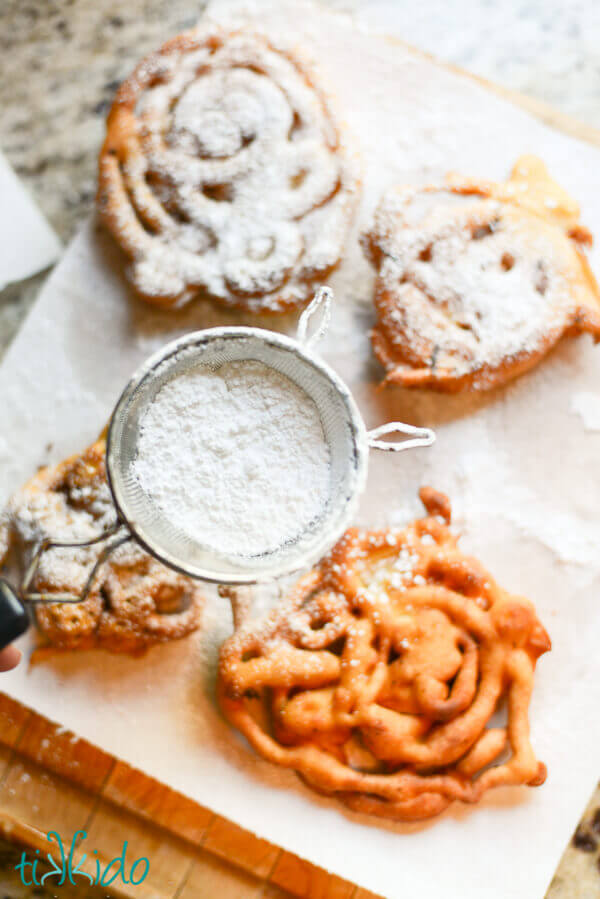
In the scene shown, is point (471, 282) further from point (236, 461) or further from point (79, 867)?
point (79, 867)

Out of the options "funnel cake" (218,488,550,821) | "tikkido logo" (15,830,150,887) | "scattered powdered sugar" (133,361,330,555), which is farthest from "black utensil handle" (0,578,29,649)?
"tikkido logo" (15,830,150,887)

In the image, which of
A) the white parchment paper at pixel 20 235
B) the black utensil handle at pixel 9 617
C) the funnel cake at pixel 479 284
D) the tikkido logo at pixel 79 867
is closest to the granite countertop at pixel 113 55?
the white parchment paper at pixel 20 235

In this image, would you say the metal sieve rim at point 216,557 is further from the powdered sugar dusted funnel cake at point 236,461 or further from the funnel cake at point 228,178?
the funnel cake at point 228,178

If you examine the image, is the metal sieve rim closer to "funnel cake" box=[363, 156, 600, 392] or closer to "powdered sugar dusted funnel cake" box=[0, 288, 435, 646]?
Result: "powdered sugar dusted funnel cake" box=[0, 288, 435, 646]

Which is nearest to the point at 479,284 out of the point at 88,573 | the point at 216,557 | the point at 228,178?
the point at 228,178

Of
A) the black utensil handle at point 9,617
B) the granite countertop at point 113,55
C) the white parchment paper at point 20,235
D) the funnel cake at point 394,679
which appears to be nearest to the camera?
the black utensil handle at point 9,617

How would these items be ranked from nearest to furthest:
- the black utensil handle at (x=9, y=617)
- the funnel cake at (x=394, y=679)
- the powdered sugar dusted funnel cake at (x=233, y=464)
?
the black utensil handle at (x=9, y=617) < the powdered sugar dusted funnel cake at (x=233, y=464) < the funnel cake at (x=394, y=679)

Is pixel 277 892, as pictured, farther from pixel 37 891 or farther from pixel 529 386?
pixel 529 386
